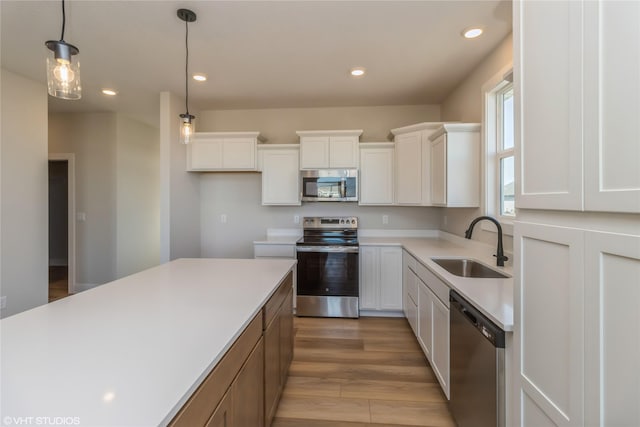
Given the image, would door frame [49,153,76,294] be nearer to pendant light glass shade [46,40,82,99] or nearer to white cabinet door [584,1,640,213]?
pendant light glass shade [46,40,82,99]

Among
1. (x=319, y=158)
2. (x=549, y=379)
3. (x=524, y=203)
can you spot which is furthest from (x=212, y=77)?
(x=549, y=379)

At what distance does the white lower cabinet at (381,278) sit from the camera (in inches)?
131

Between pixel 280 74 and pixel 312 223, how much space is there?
5.92 feet

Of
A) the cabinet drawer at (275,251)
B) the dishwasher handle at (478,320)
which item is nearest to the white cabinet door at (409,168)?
the cabinet drawer at (275,251)

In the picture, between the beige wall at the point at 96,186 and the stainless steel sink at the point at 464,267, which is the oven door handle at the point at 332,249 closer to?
the stainless steel sink at the point at 464,267

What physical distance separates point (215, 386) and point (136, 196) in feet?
15.1

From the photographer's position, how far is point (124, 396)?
66 cm

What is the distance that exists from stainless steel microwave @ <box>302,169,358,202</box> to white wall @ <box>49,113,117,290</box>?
2.96 m

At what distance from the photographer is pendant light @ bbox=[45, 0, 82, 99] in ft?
4.14

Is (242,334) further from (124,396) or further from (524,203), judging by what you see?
(524,203)

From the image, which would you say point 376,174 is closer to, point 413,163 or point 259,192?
point 413,163

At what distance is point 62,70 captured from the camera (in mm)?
1298

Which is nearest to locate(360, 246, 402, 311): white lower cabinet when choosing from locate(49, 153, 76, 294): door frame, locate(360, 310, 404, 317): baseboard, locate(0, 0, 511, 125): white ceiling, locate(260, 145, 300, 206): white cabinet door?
locate(360, 310, 404, 317): baseboard

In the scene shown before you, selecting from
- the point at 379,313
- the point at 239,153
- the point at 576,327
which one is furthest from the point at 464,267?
the point at 239,153
